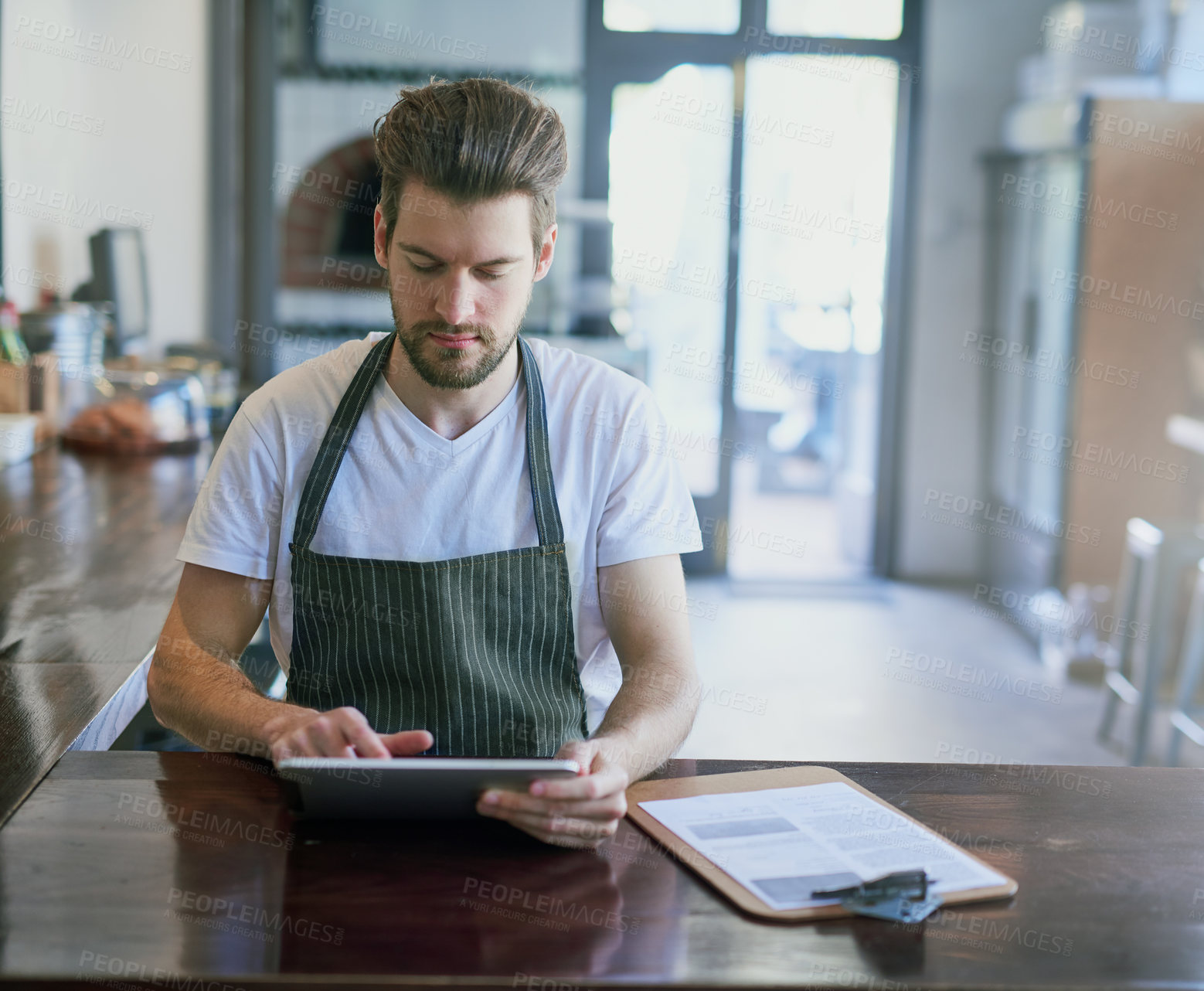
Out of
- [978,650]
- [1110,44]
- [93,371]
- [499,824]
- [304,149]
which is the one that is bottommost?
[978,650]

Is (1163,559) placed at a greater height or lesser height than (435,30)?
lesser

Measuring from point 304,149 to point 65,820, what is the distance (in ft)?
15.6

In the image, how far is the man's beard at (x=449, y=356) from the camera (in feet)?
5.30

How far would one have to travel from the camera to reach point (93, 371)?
3.42 meters

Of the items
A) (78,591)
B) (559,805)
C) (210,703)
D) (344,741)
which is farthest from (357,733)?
(78,591)

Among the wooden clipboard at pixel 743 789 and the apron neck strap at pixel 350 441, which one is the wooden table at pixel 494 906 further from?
the apron neck strap at pixel 350 441

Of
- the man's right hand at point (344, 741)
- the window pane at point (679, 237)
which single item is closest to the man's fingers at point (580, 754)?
the man's right hand at point (344, 741)

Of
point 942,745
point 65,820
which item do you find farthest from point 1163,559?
point 65,820

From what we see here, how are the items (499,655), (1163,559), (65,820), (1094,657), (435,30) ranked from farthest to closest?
(435,30) < (1094,657) < (1163,559) < (499,655) < (65,820)

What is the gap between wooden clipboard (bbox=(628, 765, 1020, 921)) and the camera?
1.07 m

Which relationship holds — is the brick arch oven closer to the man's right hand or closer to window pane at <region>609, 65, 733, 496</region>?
window pane at <region>609, 65, 733, 496</region>

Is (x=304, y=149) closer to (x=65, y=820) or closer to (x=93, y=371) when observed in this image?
(x=93, y=371)

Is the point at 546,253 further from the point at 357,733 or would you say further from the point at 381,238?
the point at 357,733

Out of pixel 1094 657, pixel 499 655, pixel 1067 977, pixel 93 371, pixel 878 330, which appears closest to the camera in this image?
pixel 1067 977
